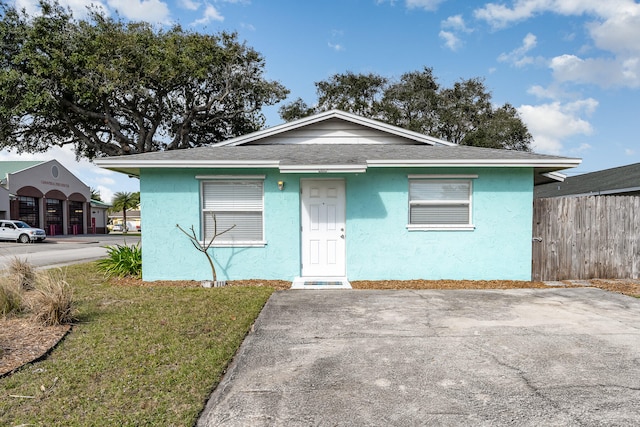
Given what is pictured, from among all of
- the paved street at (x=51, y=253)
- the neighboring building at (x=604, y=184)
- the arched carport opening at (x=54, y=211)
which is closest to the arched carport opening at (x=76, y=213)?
the arched carport opening at (x=54, y=211)

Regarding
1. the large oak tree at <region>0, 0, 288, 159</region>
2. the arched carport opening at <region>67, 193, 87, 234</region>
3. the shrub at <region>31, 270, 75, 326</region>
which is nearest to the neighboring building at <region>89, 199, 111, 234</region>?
the arched carport opening at <region>67, 193, 87, 234</region>

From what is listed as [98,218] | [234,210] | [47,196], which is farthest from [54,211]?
[234,210]

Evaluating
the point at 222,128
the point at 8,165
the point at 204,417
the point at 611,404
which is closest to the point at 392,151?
the point at 611,404

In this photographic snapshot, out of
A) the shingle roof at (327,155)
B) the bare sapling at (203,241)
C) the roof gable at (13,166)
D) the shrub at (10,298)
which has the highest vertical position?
the roof gable at (13,166)

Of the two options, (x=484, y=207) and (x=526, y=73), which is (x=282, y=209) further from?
(x=526, y=73)

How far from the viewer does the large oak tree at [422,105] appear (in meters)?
29.2

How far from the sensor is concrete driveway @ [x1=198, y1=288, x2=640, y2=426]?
2.86 m

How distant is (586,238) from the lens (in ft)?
28.5

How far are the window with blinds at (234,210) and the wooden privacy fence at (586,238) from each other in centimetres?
605

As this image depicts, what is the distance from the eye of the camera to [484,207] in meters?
8.40

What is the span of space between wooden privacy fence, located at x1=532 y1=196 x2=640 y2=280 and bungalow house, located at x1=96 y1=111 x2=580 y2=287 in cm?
41

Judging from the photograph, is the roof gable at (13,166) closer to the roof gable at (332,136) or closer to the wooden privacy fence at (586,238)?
the roof gable at (332,136)

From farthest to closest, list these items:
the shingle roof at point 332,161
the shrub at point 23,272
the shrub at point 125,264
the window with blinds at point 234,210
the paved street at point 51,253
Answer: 1. the paved street at point 51,253
2. the shrub at point 125,264
3. the window with blinds at point 234,210
4. the shingle roof at point 332,161
5. the shrub at point 23,272

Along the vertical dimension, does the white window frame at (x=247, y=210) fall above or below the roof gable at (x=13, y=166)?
below
